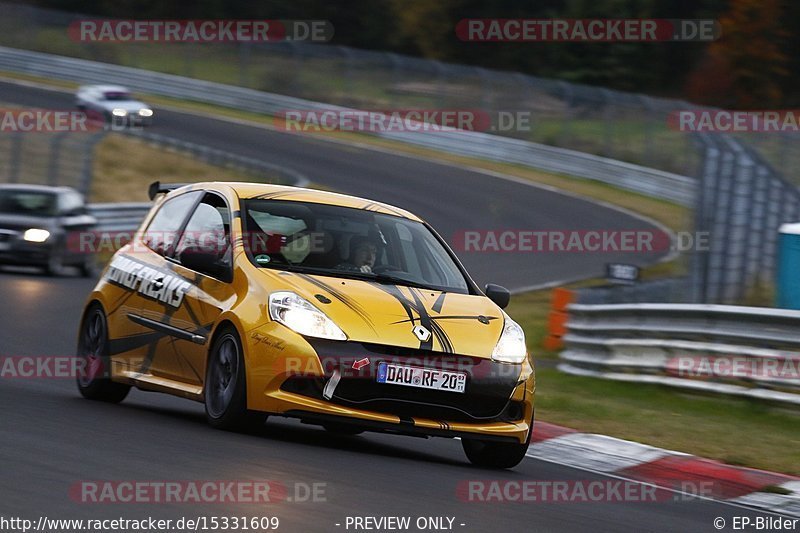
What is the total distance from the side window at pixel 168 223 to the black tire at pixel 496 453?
237cm

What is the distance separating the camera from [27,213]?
22922 millimetres

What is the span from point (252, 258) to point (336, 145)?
33.9 metres

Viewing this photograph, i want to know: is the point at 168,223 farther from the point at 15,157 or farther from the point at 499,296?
the point at 15,157

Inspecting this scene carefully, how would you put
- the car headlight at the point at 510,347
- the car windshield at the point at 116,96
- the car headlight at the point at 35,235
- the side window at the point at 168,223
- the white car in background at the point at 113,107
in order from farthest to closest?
the car windshield at the point at 116,96 → the white car in background at the point at 113,107 → the car headlight at the point at 35,235 → the side window at the point at 168,223 → the car headlight at the point at 510,347

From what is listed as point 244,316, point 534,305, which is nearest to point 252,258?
point 244,316

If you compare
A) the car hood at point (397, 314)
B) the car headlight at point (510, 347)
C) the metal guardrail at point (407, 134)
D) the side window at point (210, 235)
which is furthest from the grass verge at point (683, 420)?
the metal guardrail at point (407, 134)

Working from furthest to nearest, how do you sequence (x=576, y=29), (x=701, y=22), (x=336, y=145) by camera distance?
(x=701, y=22)
(x=576, y=29)
(x=336, y=145)

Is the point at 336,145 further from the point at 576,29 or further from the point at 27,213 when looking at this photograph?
the point at 576,29

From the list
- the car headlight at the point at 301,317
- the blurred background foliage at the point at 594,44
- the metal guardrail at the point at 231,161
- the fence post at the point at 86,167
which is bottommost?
the car headlight at the point at 301,317

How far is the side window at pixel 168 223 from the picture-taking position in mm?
9656

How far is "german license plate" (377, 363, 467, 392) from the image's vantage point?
7.97 m

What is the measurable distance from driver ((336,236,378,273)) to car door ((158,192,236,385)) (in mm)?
712

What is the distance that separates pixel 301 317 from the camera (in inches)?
316

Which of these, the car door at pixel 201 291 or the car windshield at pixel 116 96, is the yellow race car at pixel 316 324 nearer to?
the car door at pixel 201 291
